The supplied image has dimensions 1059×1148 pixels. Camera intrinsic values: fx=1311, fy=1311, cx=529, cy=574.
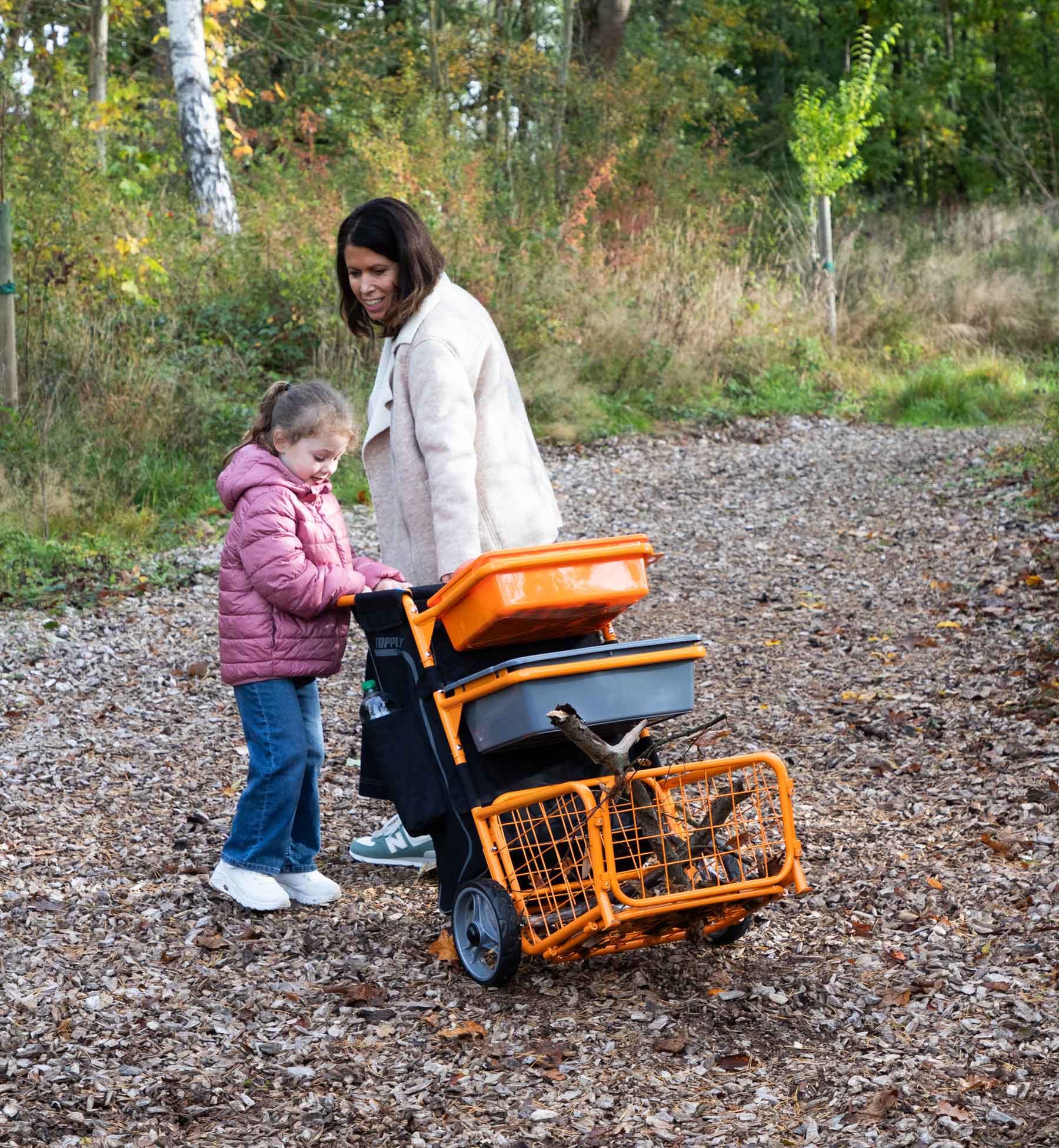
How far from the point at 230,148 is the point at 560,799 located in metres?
15.2

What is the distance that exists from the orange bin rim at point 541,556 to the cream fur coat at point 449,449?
41 cm

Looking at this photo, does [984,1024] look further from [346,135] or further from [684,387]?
[346,135]

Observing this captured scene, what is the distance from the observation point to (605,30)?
20.0 m

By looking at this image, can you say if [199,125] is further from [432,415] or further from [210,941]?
[210,941]

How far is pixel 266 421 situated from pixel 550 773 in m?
1.26

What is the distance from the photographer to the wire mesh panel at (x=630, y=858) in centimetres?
295

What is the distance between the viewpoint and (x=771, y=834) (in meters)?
4.43

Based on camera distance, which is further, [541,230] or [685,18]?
[685,18]

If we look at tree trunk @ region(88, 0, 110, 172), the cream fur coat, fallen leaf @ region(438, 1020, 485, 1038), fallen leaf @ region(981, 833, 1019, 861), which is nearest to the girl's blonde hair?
the cream fur coat

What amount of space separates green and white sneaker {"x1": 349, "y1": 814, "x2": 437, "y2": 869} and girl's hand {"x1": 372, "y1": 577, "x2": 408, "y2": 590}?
888 millimetres

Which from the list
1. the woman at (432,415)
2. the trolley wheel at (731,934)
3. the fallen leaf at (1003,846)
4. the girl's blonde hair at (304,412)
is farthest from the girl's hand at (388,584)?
the fallen leaf at (1003,846)

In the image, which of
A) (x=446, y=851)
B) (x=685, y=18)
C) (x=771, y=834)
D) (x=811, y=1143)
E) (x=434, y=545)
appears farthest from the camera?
(x=685, y=18)

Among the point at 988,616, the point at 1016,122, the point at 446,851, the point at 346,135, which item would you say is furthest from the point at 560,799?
the point at 1016,122

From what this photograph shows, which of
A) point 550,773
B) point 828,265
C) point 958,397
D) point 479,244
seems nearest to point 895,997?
point 550,773
